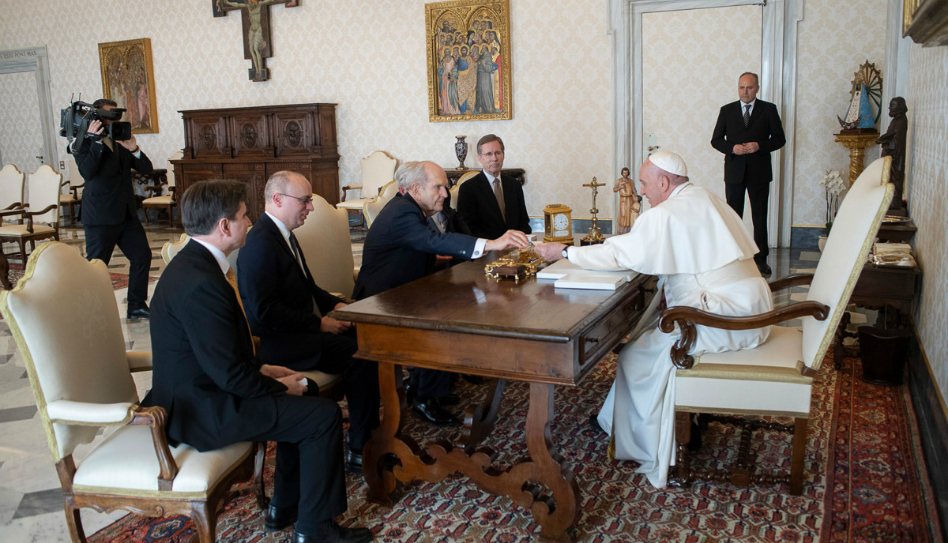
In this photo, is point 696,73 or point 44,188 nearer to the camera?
point 696,73

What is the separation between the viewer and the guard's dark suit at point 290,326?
3143mm

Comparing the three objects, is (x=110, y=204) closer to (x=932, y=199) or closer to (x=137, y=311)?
(x=137, y=311)

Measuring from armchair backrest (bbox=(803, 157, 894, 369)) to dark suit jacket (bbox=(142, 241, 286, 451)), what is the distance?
6.96 ft

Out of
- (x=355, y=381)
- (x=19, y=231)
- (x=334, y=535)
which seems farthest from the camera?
(x=19, y=231)

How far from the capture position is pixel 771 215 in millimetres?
8477

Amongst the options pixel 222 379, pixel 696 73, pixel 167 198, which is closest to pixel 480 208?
pixel 222 379

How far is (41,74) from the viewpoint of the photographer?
1337 cm

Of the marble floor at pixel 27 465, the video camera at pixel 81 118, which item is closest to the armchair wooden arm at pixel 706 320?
the marble floor at pixel 27 465

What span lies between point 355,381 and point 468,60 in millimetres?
7467

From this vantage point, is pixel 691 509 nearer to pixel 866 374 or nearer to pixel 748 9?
pixel 866 374

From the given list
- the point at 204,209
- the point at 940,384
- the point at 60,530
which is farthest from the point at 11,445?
the point at 940,384

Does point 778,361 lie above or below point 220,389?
below

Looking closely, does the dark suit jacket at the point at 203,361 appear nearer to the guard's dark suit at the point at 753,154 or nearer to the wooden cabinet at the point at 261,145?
the guard's dark suit at the point at 753,154

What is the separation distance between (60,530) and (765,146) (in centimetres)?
680
